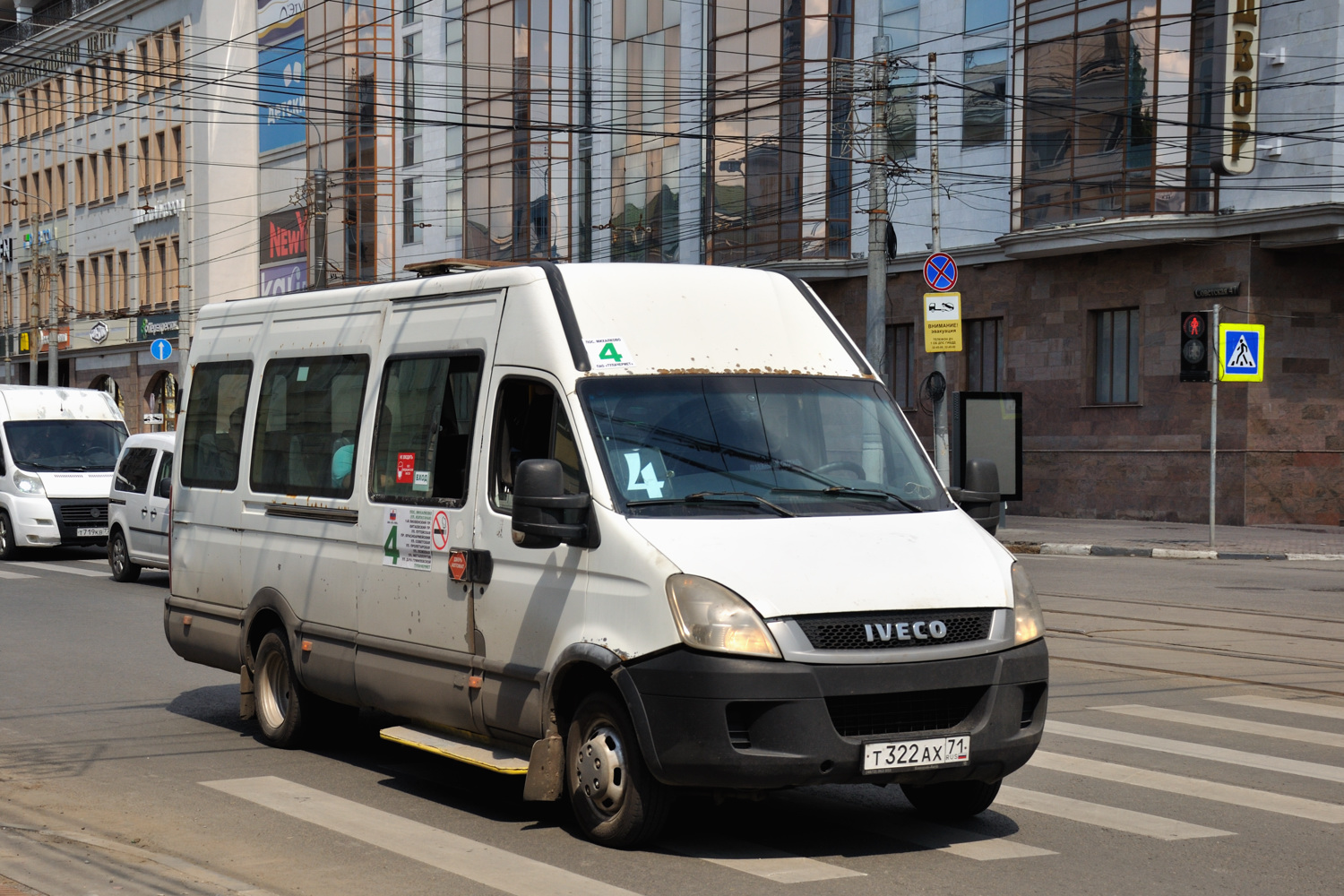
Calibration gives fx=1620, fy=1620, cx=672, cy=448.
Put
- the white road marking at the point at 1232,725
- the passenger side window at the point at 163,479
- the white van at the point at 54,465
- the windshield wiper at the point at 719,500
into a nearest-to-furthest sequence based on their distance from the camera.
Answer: the windshield wiper at the point at 719,500 < the white road marking at the point at 1232,725 < the passenger side window at the point at 163,479 < the white van at the point at 54,465

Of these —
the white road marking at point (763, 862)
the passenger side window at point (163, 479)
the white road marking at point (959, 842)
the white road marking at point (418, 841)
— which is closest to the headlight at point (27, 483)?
the passenger side window at point (163, 479)

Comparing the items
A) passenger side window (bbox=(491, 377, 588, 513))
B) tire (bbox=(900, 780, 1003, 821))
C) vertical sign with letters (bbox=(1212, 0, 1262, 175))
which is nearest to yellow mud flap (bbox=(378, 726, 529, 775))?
passenger side window (bbox=(491, 377, 588, 513))

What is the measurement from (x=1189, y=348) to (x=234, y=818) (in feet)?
68.0

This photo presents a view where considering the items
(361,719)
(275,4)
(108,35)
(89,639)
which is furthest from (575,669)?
(108,35)

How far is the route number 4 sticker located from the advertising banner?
50.4m

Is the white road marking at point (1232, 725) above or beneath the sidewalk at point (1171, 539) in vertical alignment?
above

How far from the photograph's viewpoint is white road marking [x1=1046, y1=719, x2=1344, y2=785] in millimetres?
8156

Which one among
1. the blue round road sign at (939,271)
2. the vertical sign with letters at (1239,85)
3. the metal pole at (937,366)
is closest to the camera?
the blue round road sign at (939,271)

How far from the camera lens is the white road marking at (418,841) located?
5957 millimetres

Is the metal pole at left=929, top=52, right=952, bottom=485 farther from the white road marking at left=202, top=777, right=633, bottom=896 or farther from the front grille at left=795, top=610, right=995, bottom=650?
the front grille at left=795, top=610, right=995, bottom=650

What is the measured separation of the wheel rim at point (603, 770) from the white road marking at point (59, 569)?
16.5 m

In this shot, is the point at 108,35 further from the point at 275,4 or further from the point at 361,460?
the point at 361,460

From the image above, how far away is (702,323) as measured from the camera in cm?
734

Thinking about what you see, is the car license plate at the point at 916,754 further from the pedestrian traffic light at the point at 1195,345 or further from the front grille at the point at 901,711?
the pedestrian traffic light at the point at 1195,345
